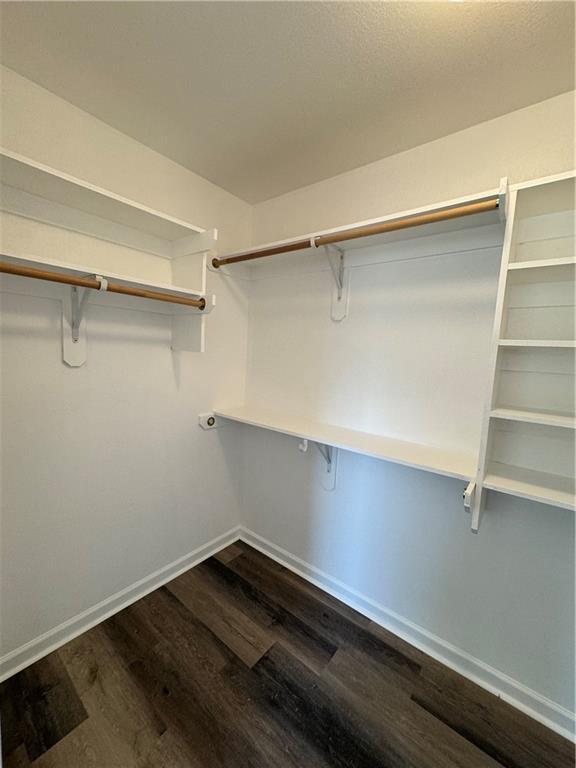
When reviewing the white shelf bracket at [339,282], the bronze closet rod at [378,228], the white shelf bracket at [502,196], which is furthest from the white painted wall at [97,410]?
the white shelf bracket at [502,196]

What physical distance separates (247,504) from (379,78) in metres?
2.46

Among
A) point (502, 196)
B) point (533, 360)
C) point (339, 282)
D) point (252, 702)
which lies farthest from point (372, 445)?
point (252, 702)

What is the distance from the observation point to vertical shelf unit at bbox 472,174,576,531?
1106mm

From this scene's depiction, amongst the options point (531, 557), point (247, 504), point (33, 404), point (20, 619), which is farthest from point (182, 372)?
point (531, 557)

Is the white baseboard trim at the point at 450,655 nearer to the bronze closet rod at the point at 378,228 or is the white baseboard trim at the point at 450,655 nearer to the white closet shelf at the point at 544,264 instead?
the white closet shelf at the point at 544,264

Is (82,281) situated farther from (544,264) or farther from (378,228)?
(544,264)

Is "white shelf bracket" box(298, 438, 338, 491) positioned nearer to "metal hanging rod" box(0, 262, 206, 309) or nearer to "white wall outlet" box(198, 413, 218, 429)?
"white wall outlet" box(198, 413, 218, 429)

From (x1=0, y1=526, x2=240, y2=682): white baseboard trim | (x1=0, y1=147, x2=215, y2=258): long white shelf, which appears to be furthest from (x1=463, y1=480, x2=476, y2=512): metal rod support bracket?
(x1=0, y1=526, x2=240, y2=682): white baseboard trim

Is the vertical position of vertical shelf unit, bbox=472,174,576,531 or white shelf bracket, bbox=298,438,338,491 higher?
vertical shelf unit, bbox=472,174,576,531

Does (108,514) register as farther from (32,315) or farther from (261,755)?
(261,755)

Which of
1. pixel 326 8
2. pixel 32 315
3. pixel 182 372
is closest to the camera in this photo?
pixel 326 8

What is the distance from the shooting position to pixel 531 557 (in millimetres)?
1312

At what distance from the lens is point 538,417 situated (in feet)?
3.53

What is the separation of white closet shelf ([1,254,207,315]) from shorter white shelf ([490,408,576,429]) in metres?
1.39
